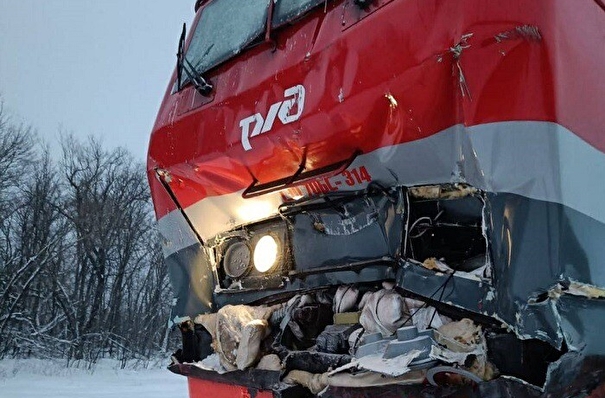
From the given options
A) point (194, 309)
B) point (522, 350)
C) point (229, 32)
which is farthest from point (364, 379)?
point (229, 32)

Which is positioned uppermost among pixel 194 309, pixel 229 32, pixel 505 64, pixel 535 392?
pixel 229 32

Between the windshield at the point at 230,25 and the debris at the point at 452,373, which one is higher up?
the windshield at the point at 230,25

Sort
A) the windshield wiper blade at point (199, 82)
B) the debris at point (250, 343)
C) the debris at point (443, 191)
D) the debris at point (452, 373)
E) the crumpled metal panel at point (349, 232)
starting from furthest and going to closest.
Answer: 1. the windshield wiper blade at point (199, 82)
2. the debris at point (250, 343)
3. the crumpled metal panel at point (349, 232)
4. the debris at point (443, 191)
5. the debris at point (452, 373)

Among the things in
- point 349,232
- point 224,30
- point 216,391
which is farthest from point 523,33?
point 216,391

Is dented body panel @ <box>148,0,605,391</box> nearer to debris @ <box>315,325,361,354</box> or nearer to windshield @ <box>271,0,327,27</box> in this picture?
windshield @ <box>271,0,327,27</box>

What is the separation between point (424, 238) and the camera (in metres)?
2.18

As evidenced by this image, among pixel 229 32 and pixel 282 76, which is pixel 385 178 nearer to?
pixel 282 76

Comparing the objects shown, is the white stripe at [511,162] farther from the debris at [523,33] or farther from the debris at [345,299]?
the debris at [345,299]

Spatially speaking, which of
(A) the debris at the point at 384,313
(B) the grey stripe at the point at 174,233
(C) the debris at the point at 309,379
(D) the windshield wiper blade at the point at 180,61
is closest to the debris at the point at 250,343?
(C) the debris at the point at 309,379

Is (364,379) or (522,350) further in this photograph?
(364,379)

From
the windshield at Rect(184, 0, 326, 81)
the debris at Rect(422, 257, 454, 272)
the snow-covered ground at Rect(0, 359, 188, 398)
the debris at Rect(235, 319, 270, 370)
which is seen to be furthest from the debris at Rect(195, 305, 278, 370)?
the snow-covered ground at Rect(0, 359, 188, 398)

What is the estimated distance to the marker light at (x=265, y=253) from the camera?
9.17ft

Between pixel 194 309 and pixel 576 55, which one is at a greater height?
pixel 576 55

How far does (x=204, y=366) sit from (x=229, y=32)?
5.83 ft
